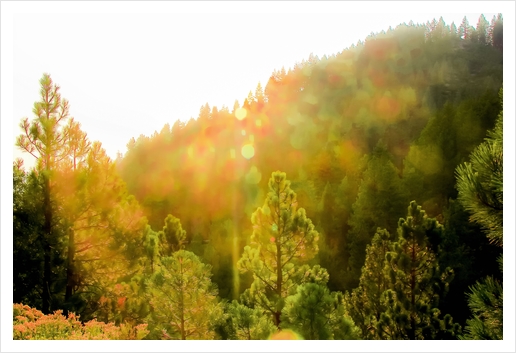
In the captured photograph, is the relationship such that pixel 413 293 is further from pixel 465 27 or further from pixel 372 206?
pixel 465 27

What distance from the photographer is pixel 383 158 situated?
948 centimetres

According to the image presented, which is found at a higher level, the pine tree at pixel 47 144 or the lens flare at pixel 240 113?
the lens flare at pixel 240 113

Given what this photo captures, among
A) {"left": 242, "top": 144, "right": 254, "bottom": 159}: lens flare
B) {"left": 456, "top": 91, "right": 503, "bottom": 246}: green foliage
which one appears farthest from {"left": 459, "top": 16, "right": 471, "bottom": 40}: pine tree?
{"left": 242, "top": 144, "right": 254, "bottom": 159}: lens flare

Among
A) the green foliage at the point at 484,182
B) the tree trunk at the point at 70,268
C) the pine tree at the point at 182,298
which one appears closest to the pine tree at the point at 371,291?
the pine tree at the point at 182,298

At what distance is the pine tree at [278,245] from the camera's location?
4.66 meters

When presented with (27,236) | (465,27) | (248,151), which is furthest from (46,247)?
(465,27)

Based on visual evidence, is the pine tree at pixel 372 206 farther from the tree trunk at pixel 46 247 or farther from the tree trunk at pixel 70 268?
the tree trunk at pixel 46 247

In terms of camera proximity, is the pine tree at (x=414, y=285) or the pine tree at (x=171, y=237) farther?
the pine tree at (x=171, y=237)

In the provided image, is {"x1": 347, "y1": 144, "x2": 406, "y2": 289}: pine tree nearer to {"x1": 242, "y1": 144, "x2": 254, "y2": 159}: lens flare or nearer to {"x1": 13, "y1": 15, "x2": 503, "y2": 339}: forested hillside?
{"x1": 13, "y1": 15, "x2": 503, "y2": 339}: forested hillside

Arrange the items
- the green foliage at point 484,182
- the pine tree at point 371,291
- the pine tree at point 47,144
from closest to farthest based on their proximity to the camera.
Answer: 1. the green foliage at point 484,182
2. the pine tree at point 47,144
3. the pine tree at point 371,291

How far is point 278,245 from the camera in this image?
4.72 metres

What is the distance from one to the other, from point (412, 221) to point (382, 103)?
1040cm

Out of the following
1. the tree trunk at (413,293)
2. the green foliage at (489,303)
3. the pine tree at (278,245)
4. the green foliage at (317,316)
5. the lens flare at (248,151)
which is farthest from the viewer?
the lens flare at (248,151)

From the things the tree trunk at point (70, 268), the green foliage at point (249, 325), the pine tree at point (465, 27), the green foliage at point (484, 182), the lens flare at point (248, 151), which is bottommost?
the green foliage at point (249, 325)
